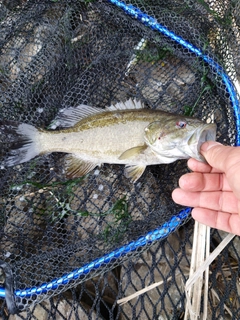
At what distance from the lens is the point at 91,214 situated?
12.1 ft

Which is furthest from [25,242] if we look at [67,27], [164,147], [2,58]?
[67,27]

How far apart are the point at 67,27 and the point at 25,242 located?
8.08 feet

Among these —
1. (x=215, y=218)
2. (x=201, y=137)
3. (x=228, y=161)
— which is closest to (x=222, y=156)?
(x=228, y=161)

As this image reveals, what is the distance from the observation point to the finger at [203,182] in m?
3.22

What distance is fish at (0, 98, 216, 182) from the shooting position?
3.61m

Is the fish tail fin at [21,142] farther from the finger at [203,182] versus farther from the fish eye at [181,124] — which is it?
the finger at [203,182]

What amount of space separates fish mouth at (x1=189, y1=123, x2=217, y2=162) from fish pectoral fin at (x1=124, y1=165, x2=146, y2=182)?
2.41 ft

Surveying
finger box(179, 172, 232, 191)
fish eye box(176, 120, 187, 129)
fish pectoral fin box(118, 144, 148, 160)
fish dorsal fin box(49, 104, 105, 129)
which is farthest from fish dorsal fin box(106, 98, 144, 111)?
finger box(179, 172, 232, 191)

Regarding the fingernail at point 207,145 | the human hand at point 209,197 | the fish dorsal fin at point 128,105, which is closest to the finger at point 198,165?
the human hand at point 209,197

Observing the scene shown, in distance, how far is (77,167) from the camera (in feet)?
12.6

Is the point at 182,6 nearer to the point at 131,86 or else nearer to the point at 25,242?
the point at 131,86

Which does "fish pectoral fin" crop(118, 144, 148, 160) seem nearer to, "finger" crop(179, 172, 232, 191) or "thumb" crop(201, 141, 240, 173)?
"finger" crop(179, 172, 232, 191)

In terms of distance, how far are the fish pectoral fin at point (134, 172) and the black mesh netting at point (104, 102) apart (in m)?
0.13

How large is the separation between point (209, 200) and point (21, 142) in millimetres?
2028
